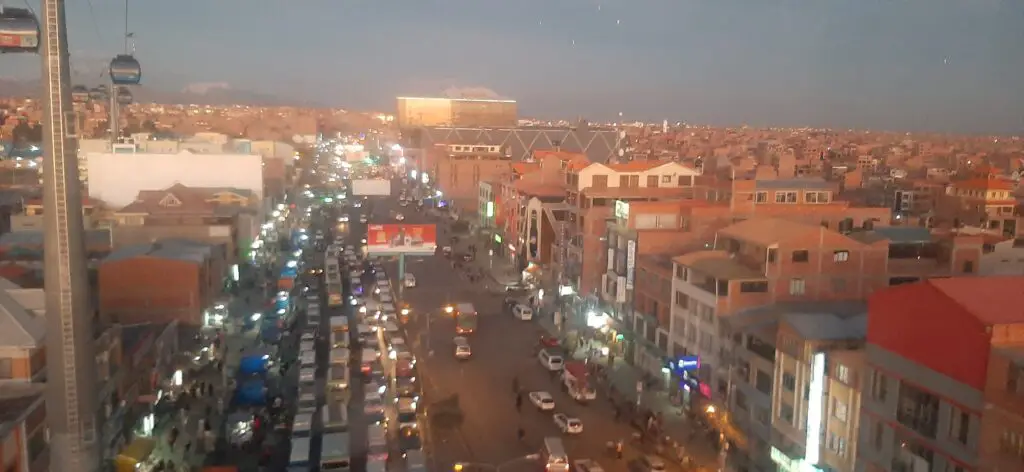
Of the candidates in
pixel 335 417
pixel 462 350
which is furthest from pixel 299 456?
pixel 462 350

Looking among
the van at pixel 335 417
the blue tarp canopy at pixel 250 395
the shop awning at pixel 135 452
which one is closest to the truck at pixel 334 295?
the blue tarp canopy at pixel 250 395

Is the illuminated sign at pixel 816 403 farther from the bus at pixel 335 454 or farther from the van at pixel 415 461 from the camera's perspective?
the bus at pixel 335 454

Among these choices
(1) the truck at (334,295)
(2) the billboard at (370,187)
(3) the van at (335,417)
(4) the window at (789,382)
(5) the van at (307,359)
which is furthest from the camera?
(2) the billboard at (370,187)

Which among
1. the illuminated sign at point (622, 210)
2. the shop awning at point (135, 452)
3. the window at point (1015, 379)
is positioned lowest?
the shop awning at point (135, 452)

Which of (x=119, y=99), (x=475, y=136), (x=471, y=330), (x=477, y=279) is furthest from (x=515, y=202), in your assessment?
(x=475, y=136)

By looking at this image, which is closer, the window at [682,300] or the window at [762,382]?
the window at [762,382]

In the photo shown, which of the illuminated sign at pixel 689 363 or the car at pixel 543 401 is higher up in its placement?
the illuminated sign at pixel 689 363

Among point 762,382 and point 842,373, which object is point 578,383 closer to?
point 762,382

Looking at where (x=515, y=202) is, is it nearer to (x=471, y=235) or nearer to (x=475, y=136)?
(x=471, y=235)
